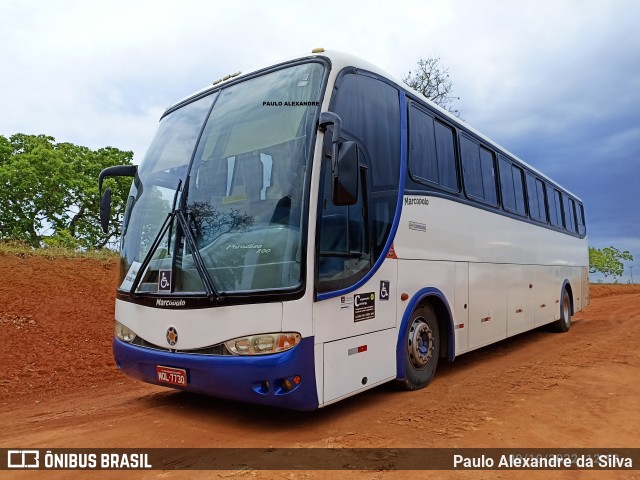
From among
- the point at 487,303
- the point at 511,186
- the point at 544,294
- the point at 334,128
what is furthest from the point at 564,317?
the point at 334,128

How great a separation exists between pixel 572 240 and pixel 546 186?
2.64 metres

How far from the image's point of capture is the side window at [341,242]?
14.9 feet

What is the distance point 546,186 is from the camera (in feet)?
39.4

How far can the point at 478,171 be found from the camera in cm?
803

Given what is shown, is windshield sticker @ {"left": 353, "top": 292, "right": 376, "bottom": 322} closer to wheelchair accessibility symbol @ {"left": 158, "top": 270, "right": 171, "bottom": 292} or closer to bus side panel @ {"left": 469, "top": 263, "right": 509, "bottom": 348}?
wheelchair accessibility symbol @ {"left": 158, "top": 270, "right": 171, "bottom": 292}

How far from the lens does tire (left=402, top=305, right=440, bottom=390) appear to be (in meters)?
5.80

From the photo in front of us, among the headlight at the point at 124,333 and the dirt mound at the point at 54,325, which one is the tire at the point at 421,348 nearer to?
the headlight at the point at 124,333

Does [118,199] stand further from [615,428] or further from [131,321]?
[615,428]

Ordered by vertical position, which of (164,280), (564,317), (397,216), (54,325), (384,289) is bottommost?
(564,317)

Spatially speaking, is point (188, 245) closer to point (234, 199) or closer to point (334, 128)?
point (234, 199)

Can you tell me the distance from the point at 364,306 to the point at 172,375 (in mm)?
1962

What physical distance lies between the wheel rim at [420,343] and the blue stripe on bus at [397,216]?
1.14 m

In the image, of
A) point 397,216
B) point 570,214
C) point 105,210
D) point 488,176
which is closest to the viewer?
point 397,216

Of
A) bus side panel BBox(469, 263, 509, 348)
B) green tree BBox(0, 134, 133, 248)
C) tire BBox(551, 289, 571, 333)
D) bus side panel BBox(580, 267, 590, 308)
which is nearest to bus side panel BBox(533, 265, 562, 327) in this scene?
tire BBox(551, 289, 571, 333)
